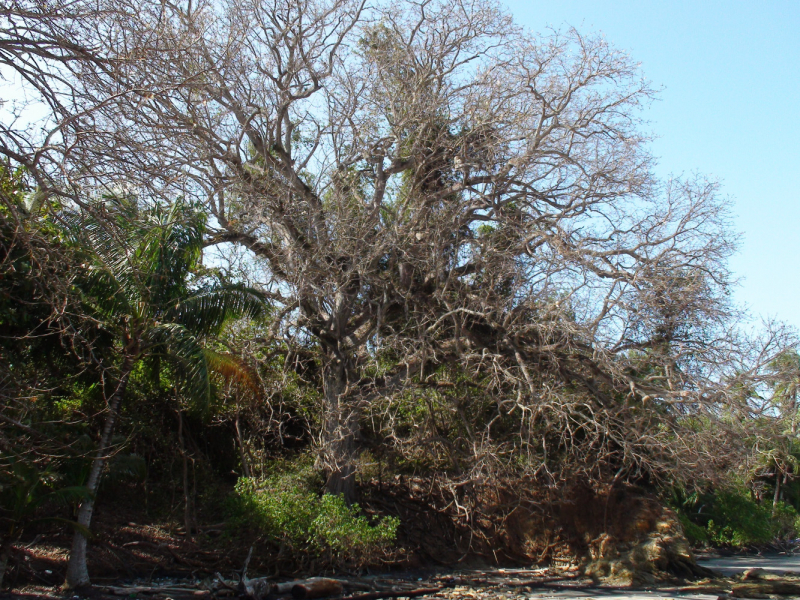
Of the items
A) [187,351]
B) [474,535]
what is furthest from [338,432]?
[474,535]

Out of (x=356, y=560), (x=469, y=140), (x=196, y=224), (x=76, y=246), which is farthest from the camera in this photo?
(x=469, y=140)

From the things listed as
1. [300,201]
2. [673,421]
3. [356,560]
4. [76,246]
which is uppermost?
[300,201]

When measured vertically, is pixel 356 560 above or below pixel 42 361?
below

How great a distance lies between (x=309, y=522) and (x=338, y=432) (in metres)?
1.70

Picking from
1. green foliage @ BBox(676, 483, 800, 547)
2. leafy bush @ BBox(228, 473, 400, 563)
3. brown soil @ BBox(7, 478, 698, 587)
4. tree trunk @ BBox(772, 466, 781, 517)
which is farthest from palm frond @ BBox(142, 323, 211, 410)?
tree trunk @ BBox(772, 466, 781, 517)

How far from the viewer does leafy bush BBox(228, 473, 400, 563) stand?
37.0 ft

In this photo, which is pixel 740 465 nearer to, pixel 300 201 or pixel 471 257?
pixel 471 257

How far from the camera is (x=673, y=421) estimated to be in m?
11.5

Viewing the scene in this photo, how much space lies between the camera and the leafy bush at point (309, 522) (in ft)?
37.0

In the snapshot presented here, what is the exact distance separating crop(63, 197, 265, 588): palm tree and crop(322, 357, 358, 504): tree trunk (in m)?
2.83

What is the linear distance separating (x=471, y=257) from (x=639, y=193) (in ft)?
12.1

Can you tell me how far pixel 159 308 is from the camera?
10156mm

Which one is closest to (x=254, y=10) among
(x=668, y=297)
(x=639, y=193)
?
(x=639, y=193)

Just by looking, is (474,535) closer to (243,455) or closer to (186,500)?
(243,455)
